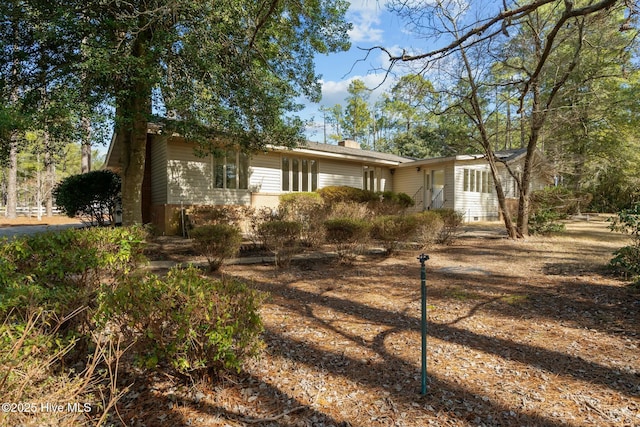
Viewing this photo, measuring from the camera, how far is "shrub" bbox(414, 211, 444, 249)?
8670 mm

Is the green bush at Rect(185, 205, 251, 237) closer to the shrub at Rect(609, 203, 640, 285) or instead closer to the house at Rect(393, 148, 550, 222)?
the shrub at Rect(609, 203, 640, 285)

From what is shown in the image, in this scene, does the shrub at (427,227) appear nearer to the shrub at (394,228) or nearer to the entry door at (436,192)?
the shrub at (394,228)

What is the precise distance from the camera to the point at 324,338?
3848 millimetres

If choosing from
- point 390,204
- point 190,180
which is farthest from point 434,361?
point 190,180

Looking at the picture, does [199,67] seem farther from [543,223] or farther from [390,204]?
[543,223]

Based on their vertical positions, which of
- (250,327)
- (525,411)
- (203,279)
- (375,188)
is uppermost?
→ (375,188)

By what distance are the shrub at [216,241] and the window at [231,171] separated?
723 cm

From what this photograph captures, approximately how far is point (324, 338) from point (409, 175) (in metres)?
18.1

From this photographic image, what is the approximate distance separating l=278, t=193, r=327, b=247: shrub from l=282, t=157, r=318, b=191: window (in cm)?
137

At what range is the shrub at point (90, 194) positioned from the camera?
1313cm

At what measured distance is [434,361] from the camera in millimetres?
3314

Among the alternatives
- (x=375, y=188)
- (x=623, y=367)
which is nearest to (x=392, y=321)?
(x=623, y=367)

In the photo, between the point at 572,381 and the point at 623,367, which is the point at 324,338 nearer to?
the point at 572,381

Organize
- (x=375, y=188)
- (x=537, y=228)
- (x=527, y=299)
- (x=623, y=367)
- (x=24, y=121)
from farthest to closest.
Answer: (x=375, y=188), (x=537, y=228), (x=24, y=121), (x=527, y=299), (x=623, y=367)
